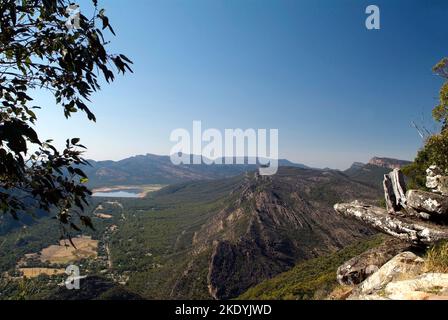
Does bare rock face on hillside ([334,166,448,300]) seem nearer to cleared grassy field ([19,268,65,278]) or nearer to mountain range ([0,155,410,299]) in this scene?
mountain range ([0,155,410,299])

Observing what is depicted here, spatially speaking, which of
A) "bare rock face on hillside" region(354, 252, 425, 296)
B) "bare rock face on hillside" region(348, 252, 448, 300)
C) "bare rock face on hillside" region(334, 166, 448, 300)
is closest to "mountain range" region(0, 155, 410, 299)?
"bare rock face on hillside" region(334, 166, 448, 300)

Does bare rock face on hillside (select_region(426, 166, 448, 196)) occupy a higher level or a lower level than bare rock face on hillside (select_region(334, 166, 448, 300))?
higher

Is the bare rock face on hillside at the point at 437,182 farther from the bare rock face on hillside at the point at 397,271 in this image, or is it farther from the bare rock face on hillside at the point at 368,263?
the bare rock face on hillside at the point at 397,271

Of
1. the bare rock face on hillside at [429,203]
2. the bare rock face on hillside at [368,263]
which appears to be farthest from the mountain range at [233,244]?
the bare rock face on hillside at [429,203]

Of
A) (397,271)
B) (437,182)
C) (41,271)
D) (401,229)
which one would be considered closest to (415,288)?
(397,271)

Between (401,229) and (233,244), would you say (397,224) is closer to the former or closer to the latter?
(401,229)
